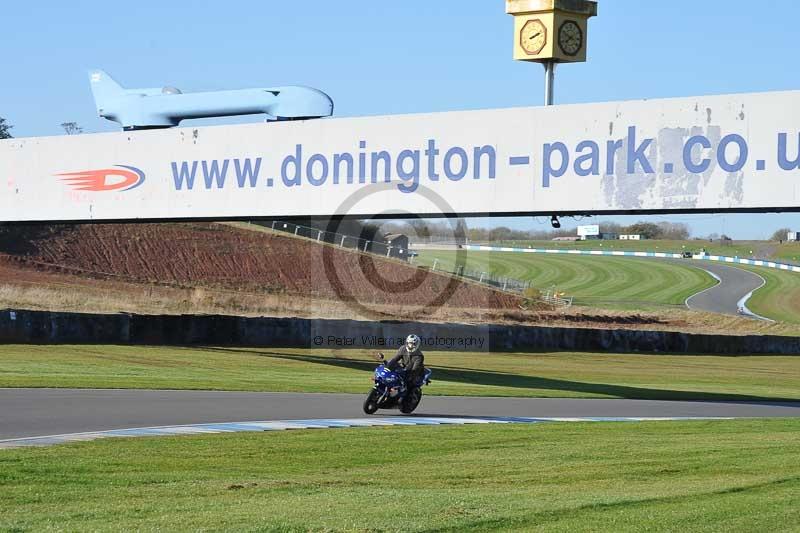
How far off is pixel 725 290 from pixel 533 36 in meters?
72.9

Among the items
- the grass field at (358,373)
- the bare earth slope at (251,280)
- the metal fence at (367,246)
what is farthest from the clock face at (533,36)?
the metal fence at (367,246)

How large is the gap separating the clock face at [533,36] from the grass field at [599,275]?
54.1 metres

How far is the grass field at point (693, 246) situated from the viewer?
12331cm

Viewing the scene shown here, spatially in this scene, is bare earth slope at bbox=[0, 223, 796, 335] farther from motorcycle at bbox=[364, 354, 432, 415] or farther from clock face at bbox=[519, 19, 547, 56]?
motorcycle at bbox=[364, 354, 432, 415]

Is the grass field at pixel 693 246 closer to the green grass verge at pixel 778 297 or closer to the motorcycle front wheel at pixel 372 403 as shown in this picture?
the green grass verge at pixel 778 297

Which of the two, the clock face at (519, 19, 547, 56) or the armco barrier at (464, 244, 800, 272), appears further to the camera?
the armco barrier at (464, 244, 800, 272)

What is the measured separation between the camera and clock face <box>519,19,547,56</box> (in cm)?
2470

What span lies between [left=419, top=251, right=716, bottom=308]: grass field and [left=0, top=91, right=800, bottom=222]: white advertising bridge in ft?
158

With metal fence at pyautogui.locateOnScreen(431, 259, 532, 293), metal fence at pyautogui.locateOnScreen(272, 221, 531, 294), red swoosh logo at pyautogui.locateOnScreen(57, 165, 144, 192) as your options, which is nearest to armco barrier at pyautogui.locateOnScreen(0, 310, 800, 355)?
red swoosh logo at pyautogui.locateOnScreen(57, 165, 144, 192)

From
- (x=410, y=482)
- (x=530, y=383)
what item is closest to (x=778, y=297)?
(x=530, y=383)

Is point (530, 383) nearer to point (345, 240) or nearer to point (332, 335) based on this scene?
point (332, 335)

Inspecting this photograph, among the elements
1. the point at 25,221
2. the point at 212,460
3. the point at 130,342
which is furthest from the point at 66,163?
the point at 212,460

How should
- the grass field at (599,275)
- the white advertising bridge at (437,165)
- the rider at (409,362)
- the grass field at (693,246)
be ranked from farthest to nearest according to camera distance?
the grass field at (693,246) < the grass field at (599,275) < the white advertising bridge at (437,165) < the rider at (409,362)

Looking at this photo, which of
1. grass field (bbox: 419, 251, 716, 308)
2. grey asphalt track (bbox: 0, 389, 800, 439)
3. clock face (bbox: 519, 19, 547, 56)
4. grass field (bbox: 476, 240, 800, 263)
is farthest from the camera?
grass field (bbox: 476, 240, 800, 263)
